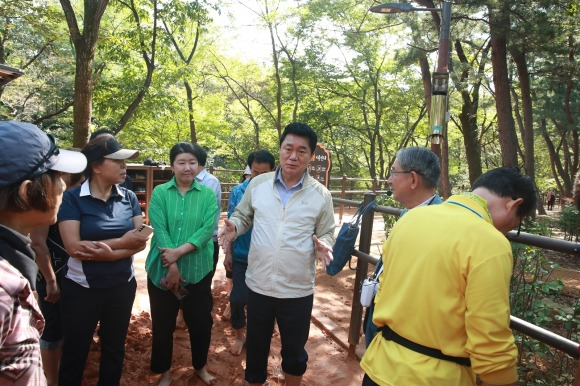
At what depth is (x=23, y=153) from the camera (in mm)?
1147

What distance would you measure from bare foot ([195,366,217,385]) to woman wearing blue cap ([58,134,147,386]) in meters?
0.62

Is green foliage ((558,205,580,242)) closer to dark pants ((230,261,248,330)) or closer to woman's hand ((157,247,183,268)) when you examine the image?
dark pants ((230,261,248,330))

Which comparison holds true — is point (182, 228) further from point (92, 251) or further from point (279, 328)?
point (279, 328)

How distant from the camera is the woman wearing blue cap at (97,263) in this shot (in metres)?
2.20

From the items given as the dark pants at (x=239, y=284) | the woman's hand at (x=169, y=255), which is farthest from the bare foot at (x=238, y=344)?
the woman's hand at (x=169, y=255)

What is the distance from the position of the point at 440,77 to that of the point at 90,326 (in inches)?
252

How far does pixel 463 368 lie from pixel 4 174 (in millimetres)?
1540

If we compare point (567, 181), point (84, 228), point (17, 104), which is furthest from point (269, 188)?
point (567, 181)

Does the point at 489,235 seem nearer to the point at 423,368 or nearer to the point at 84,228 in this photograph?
the point at 423,368

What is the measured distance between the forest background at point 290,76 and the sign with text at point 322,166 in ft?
13.7

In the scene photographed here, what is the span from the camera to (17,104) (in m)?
13.8

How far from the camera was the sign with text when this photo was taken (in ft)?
26.7

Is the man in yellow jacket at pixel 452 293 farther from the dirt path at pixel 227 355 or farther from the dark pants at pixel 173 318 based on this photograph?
the dirt path at pixel 227 355

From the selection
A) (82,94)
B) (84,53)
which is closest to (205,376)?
(82,94)
